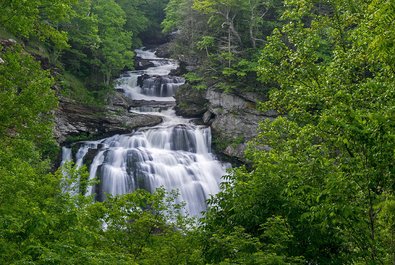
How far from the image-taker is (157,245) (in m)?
11.2

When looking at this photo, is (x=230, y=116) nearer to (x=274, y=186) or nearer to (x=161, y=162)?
(x=161, y=162)

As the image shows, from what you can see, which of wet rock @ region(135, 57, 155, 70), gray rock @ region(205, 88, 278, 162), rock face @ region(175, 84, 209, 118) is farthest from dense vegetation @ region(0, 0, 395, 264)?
wet rock @ region(135, 57, 155, 70)

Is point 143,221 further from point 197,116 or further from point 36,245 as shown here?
point 197,116

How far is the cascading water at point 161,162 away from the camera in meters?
26.2

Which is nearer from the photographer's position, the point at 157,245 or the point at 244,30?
the point at 157,245

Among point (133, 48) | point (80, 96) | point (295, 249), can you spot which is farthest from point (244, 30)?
point (295, 249)

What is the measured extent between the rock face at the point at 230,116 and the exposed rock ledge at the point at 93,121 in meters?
4.37

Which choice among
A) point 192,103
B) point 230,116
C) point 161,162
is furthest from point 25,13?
point 192,103

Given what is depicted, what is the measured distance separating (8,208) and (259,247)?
5014 millimetres

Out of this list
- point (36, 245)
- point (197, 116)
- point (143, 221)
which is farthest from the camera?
point (197, 116)

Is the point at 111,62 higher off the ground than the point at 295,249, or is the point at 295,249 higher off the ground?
the point at 111,62

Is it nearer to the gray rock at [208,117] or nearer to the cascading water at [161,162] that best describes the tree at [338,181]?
the cascading water at [161,162]

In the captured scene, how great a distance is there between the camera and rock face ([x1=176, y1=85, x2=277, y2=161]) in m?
31.3

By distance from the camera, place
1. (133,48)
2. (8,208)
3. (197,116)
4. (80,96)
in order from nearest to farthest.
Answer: (8,208) < (80,96) < (197,116) < (133,48)
